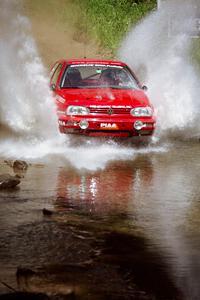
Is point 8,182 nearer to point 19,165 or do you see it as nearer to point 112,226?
point 19,165

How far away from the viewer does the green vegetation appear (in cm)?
3350

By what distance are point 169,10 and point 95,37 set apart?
4160mm

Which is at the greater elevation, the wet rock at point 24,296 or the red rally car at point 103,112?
the red rally car at point 103,112

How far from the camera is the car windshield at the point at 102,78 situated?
13984mm

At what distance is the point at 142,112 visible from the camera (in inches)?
512

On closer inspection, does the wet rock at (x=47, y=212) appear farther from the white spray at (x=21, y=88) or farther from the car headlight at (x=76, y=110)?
the white spray at (x=21, y=88)

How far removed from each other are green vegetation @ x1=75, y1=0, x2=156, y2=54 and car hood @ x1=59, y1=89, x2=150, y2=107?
19.7 m

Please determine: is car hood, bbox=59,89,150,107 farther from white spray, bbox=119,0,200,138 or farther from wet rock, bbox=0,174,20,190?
wet rock, bbox=0,174,20,190

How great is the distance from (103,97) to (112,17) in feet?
73.4

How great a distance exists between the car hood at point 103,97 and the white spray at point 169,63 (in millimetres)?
2951

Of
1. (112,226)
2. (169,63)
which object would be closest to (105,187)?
(112,226)

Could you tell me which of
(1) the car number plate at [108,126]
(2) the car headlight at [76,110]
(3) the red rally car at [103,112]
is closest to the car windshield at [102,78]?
(3) the red rally car at [103,112]

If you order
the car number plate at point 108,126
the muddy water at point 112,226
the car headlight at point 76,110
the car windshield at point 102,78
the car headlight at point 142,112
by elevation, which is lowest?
the muddy water at point 112,226

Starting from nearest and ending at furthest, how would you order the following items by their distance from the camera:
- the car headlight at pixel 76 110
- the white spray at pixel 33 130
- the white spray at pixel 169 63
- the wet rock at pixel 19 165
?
the wet rock at pixel 19 165 → the white spray at pixel 33 130 → the car headlight at pixel 76 110 → the white spray at pixel 169 63
